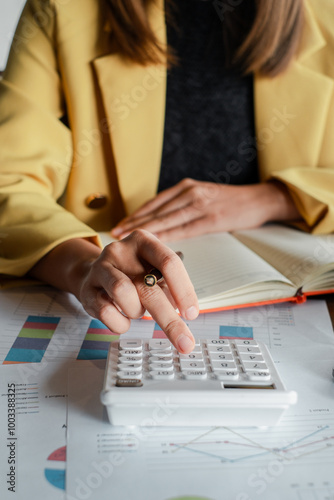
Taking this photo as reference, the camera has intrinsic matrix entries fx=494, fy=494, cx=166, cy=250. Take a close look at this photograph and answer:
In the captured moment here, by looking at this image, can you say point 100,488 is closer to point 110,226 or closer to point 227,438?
point 227,438

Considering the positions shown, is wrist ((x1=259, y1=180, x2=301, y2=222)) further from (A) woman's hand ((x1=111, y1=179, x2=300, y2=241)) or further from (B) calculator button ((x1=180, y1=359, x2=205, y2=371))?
(B) calculator button ((x1=180, y1=359, x2=205, y2=371))

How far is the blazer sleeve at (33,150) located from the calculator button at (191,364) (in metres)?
0.29

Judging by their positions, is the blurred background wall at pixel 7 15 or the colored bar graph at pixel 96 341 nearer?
the colored bar graph at pixel 96 341

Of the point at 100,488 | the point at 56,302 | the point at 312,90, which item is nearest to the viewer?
the point at 100,488

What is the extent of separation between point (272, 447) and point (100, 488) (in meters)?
0.13

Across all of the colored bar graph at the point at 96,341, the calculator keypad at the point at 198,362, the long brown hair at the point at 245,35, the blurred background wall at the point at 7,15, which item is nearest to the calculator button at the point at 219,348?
the calculator keypad at the point at 198,362

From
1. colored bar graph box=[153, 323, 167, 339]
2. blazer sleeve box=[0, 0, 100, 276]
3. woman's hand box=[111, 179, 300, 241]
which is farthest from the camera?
woman's hand box=[111, 179, 300, 241]

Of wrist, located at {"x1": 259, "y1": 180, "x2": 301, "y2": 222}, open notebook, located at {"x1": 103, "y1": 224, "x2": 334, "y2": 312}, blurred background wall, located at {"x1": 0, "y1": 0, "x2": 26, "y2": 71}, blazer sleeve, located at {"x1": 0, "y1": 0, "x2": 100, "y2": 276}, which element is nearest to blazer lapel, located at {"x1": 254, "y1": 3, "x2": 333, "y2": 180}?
wrist, located at {"x1": 259, "y1": 180, "x2": 301, "y2": 222}

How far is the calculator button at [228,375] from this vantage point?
42 centimetres

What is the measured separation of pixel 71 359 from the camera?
493mm

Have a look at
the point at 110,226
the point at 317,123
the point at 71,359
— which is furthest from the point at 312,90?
the point at 71,359

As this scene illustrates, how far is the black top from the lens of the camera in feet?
3.15

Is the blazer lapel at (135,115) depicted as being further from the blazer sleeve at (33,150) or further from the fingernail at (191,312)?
the fingernail at (191,312)

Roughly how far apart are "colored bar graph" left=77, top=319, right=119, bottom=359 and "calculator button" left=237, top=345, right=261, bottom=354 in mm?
135
